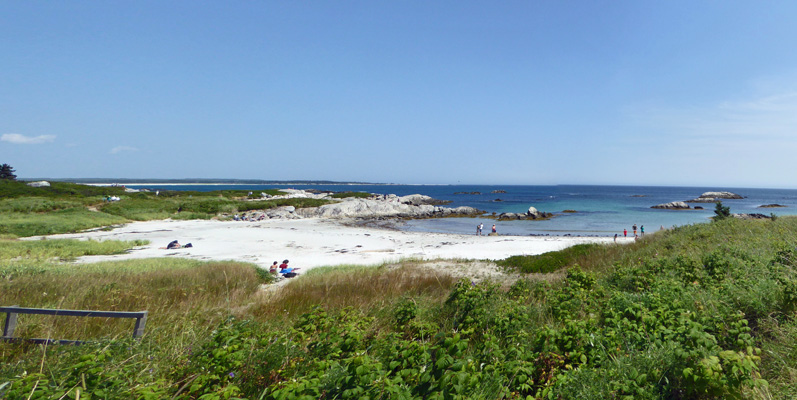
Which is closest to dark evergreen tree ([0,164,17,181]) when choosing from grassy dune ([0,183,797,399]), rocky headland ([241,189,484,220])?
rocky headland ([241,189,484,220])

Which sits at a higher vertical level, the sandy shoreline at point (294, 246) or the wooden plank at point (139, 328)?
the wooden plank at point (139, 328)

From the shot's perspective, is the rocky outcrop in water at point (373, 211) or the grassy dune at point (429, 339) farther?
the rocky outcrop in water at point (373, 211)

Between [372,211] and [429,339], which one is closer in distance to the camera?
[429,339]

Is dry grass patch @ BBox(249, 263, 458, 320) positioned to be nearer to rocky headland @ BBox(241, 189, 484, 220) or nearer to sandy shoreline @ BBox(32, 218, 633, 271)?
sandy shoreline @ BBox(32, 218, 633, 271)

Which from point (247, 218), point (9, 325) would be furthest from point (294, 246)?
point (247, 218)

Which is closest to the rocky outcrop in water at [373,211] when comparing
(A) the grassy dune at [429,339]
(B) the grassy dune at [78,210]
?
(B) the grassy dune at [78,210]

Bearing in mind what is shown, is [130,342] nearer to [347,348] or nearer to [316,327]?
[316,327]

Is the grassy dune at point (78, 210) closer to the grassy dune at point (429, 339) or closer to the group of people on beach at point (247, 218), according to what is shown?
the group of people on beach at point (247, 218)

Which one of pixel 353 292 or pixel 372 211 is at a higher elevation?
pixel 353 292

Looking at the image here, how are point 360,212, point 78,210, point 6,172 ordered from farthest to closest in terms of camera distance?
1. point 6,172
2. point 360,212
3. point 78,210

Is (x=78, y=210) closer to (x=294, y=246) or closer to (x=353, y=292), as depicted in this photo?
(x=294, y=246)

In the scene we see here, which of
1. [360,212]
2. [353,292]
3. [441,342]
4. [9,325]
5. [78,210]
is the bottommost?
[360,212]

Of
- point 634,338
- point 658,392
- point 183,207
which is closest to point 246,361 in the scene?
point 658,392

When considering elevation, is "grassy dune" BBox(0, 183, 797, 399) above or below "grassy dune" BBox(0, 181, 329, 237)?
above
